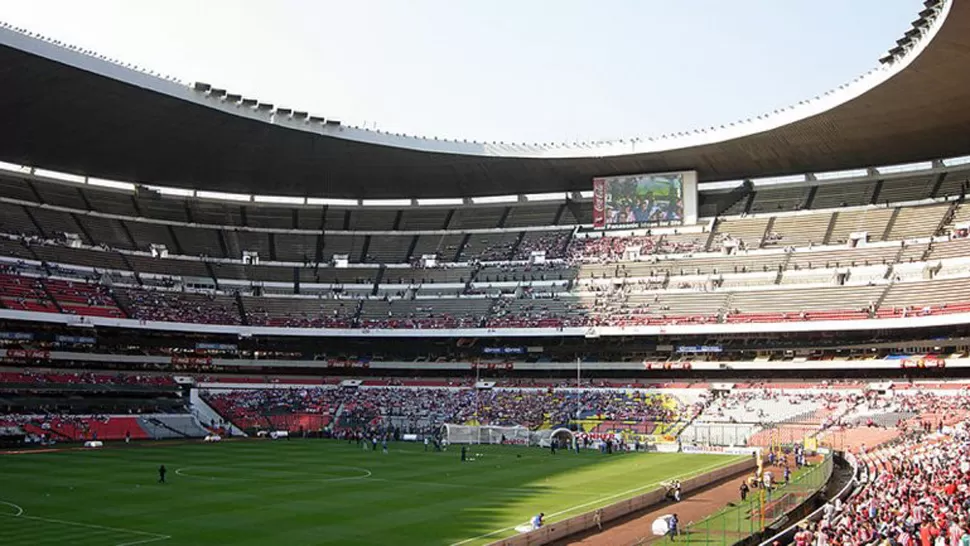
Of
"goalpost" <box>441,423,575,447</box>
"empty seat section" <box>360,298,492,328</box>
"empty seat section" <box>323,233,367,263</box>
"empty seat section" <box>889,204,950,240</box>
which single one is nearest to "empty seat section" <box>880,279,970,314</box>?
"empty seat section" <box>889,204,950,240</box>

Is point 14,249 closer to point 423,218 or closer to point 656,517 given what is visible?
point 423,218

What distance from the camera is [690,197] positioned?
77.6m

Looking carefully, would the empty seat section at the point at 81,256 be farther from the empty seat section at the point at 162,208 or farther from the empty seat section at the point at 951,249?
the empty seat section at the point at 951,249

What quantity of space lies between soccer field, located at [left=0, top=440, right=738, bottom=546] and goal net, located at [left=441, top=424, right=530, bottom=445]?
8169mm

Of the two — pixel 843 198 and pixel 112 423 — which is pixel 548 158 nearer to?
pixel 843 198

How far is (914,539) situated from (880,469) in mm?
18423

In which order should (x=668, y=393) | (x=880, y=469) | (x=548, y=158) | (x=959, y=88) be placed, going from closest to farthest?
(x=880, y=469), (x=959, y=88), (x=668, y=393), (x=548, y=158)

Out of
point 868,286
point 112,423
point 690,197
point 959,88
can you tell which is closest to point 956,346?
point 868,286

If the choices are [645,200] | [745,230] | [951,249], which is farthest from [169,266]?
[951,249]

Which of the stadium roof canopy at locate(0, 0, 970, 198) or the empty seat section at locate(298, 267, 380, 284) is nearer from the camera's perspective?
the stadium roof canopy at locate(0, 0, 970, 198)

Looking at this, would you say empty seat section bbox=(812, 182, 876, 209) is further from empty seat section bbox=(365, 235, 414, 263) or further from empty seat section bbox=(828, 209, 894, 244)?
empty seat section bbox=(365, 235, 414, 263)

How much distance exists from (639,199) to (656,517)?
4934cm

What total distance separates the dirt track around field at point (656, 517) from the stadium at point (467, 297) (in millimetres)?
337

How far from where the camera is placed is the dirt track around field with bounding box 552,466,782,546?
27.9 metres
